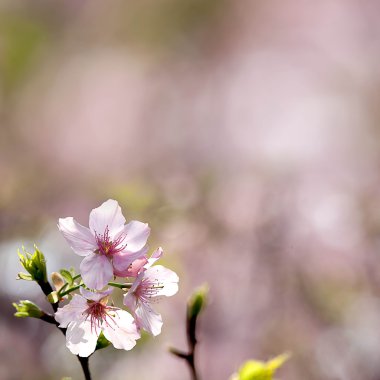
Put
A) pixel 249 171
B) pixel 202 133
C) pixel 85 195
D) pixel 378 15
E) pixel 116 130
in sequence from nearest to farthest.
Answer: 1. pixel 85 195
2. pixel 249 171
3. pixel 202 133
4. pixel 116 130
5. pixel 378 15

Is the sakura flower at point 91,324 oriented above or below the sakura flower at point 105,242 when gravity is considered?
below

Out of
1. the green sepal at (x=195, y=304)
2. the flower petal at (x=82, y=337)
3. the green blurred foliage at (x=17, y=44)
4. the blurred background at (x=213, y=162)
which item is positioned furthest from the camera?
the green blurred foliage at (x=17, y=44)

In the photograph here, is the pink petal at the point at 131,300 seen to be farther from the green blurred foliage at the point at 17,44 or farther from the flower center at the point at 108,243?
the green blurred foliage at the point at 17,44

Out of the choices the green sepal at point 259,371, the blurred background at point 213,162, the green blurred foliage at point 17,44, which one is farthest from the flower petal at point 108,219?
the green blurred foliage at point 17,44

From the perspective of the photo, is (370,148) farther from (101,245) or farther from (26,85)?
(101,245)

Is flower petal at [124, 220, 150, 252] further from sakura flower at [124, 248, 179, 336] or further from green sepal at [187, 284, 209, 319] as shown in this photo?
green sepal at [187, 284, 209, 319]

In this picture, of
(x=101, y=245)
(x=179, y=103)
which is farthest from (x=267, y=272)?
(x=179, y=103)

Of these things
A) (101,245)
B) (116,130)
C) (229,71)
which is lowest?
(116,130)

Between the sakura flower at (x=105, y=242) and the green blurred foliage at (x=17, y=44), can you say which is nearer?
the sakura flower at (x=105, y=242)
